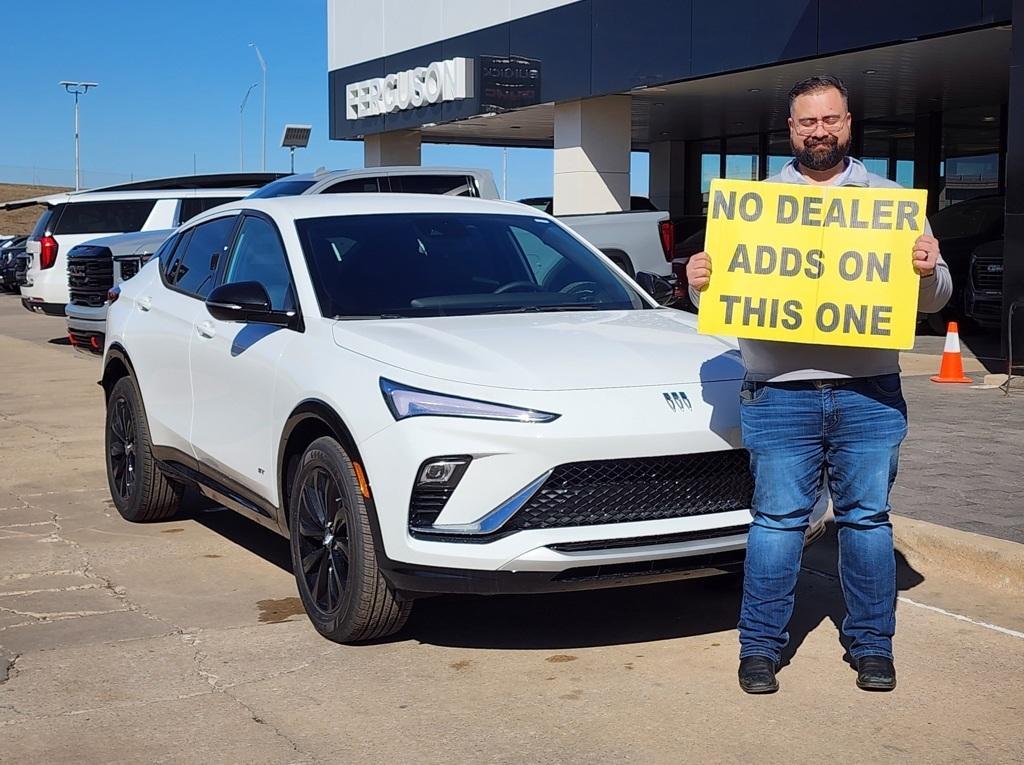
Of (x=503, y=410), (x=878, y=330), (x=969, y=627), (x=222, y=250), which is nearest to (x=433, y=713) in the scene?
(x=503, y=410)

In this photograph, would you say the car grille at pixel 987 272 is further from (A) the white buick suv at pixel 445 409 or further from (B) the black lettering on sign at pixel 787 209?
(B) the black lettering on sign at pixel 787 209

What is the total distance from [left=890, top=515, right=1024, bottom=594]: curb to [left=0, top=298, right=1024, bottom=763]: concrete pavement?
56 millimetres

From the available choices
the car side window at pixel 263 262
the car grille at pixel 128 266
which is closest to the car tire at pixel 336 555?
the car side window at pixel 263 262

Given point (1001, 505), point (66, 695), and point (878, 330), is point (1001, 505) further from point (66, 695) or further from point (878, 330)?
point (66, 695)

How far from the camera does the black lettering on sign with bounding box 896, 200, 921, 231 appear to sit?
4.37 meters

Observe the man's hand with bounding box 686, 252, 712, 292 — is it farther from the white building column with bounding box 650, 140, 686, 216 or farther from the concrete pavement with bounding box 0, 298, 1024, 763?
the white building column with bounding box 650, 140, 686, 216

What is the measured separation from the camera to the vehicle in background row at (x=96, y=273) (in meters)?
13.8

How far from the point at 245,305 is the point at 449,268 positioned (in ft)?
3.13

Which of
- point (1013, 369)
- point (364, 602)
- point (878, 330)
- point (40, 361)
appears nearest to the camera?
point (878, 330)

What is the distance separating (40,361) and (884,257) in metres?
14.5

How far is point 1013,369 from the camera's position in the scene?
12.8 metres

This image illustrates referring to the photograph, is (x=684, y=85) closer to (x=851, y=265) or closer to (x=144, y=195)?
(x=144, y=195)

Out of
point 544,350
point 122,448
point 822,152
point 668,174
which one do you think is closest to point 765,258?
point 822,152

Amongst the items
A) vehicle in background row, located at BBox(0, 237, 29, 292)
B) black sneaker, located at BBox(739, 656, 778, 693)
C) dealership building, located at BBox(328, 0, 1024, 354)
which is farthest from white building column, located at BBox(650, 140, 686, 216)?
black sneaker, located at BBox(739, 656, 778, 693)
